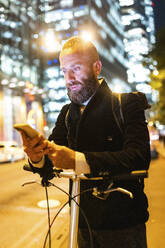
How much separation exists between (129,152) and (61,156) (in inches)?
15.0

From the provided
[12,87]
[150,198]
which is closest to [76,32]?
[12,87]

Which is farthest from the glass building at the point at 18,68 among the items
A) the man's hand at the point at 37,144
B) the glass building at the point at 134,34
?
the glass building at the point at 134,34

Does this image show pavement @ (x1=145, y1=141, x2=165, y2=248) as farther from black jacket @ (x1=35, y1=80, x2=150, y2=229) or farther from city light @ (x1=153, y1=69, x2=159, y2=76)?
city light @ (x1=153, y1=69, x2=159, y2=76)

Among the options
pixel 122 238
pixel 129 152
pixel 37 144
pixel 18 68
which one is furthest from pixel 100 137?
pixel 18 68

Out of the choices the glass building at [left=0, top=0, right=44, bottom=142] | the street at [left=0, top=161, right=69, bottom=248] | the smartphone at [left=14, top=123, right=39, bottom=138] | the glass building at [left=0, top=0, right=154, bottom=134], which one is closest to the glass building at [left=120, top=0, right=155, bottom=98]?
the glass building at [left=0, top=0, right=154, bottom=134]

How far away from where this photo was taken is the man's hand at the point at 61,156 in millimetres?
1261

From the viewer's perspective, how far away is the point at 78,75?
169 cm

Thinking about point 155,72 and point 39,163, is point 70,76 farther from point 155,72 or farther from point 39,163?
point 155,72

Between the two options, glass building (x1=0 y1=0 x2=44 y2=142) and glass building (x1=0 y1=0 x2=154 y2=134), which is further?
glass building (x1=0 y1=0 x2=154 y2=134)

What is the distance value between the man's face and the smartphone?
1.96 ft

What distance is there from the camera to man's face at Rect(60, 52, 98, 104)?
1.67 m

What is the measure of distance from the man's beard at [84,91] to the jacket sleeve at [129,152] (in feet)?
0.75

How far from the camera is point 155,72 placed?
20.3 m

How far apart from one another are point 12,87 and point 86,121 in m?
39.5
